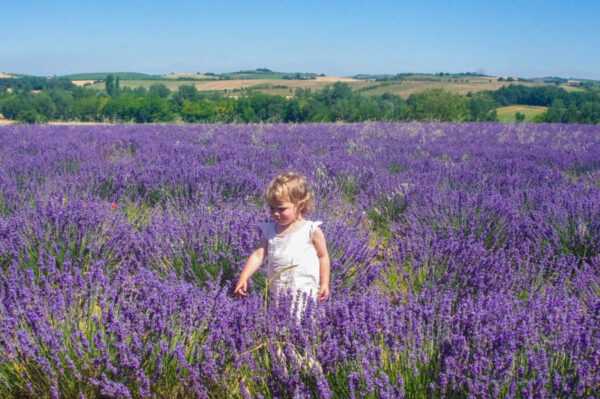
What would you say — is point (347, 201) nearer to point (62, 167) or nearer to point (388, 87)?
point (62, 167)

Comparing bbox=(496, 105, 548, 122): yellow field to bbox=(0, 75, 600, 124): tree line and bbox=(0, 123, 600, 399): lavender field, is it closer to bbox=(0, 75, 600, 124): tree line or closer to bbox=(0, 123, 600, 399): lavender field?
bbox=(0, 75, 600, 124): tree line

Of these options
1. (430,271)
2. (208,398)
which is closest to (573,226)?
(430,271)

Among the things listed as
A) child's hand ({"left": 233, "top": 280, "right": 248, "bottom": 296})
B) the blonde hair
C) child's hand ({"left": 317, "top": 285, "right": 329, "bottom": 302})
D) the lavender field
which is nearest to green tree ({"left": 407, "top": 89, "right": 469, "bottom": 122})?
the lavender field

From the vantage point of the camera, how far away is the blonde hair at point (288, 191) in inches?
80.4

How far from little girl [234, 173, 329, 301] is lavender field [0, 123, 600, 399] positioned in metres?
0.20

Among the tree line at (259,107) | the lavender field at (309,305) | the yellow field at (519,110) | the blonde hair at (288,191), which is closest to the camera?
the lavender field at (309,305)

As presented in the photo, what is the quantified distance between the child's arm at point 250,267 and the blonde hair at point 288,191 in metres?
0.24

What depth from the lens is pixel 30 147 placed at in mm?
6570

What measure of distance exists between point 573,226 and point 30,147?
21.7ft

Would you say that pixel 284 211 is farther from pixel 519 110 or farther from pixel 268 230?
pixel 519 110

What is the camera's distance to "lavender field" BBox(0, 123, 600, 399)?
1.44m

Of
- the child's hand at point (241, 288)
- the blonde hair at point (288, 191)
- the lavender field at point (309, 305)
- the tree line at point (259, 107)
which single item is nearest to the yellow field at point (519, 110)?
the tree line at point (259, 107)

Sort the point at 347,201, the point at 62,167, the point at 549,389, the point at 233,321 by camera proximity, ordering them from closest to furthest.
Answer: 1. the point at 549,389
2. the point at 233,321
3. the point at 347,201
4. the point at 62,167

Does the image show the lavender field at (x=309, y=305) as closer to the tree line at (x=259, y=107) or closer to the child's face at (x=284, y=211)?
the child's face at (x=284, y=211)
